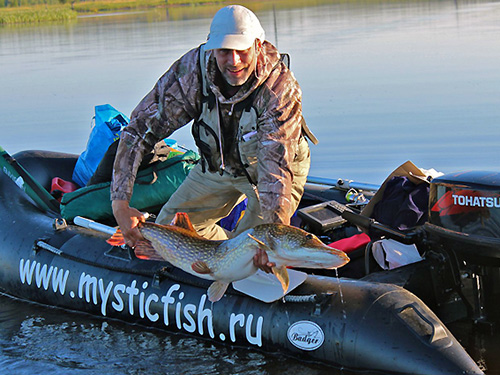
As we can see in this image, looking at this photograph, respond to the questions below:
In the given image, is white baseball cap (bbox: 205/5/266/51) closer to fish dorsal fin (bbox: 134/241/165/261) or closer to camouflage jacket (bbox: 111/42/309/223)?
camouflage jacket (bbox: 111/42/309/223)

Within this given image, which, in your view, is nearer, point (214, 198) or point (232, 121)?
point (232, 121)

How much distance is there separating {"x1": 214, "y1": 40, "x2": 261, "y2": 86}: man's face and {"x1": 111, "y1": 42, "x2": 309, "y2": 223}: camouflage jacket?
0.05 m

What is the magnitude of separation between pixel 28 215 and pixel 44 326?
101 cm

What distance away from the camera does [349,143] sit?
31.2 ft

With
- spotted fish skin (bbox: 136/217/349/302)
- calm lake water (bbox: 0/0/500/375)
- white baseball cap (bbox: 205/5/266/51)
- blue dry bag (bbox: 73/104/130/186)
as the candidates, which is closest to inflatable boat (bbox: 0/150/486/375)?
calm lake water (bbox: 0/0/500/375)

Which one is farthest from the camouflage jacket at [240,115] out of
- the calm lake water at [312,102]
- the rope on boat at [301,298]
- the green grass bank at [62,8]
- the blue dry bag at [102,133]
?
the green grass bank at [62,8]

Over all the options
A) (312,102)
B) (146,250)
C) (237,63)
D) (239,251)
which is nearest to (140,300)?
(146,250)

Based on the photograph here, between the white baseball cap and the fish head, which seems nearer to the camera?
the fish head

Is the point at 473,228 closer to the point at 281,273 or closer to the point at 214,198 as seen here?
the point at 281,273

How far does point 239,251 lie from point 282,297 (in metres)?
0.79

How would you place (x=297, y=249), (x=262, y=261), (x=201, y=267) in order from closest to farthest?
(x=297, y=249) → (x=262, y=261) → (x=201, y=267)

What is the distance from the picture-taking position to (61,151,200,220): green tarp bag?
227 inches

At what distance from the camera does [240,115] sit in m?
4.41

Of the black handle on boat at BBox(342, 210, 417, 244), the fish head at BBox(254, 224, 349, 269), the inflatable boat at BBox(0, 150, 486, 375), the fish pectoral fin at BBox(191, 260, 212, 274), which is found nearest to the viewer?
the fish head at BBox(254, 224, 349, 269)
